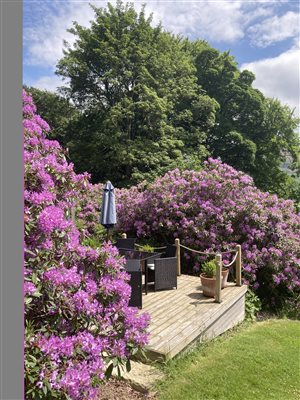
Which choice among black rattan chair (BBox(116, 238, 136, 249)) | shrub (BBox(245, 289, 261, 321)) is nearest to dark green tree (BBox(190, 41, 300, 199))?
shrub (BBox(245, 289, 261, 321))

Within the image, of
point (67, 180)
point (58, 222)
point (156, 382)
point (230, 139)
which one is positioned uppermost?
point (230, 139)

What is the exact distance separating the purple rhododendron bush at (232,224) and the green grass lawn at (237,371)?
2.64 meters

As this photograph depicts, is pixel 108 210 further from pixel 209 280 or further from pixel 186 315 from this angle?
pixel 186 315

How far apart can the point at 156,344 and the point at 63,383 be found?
2.35 metres

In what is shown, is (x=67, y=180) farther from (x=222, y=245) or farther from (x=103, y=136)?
(x=103, y=136)

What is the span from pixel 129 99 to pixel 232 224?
11.4 meters

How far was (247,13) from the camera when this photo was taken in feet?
8.91

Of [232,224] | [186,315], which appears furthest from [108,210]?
[232,224]

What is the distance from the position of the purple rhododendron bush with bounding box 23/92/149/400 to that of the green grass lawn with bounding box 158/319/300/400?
4.89 feet

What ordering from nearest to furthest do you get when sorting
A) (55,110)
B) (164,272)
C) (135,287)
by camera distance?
(135,287), (164,272), (55,110)

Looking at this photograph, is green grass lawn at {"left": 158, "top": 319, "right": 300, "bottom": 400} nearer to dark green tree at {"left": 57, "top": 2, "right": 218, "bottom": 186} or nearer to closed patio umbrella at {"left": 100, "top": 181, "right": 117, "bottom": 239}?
closed patio umbrella at {"left": 100, "top": 181, "right": 117, "bottom": 239}

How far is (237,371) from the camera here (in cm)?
387

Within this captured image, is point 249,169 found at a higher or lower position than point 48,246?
higher

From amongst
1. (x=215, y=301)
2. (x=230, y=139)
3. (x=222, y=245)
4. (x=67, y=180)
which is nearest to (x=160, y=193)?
(x=222, y=245)
